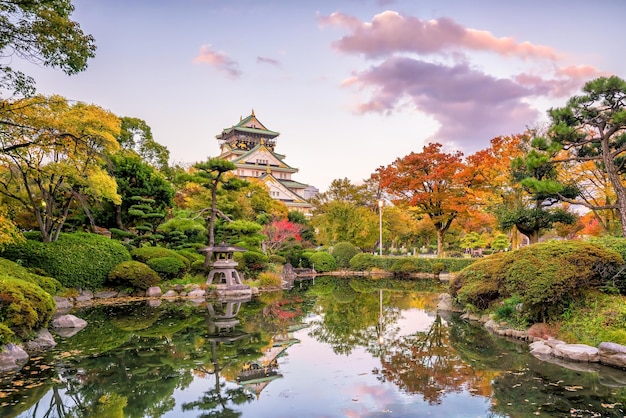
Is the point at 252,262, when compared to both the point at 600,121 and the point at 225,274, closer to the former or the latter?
the point at 225,274

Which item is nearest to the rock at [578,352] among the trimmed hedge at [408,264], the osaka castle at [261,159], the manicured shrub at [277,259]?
the trimmed hedge at [408,264]

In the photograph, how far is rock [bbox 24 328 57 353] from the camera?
7.56m

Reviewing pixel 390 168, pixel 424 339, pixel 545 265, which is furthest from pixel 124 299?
pixel 390 168

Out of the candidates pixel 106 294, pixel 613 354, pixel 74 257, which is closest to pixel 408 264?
pixel 106 294

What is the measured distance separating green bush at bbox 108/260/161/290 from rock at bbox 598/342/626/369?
13.4 meters

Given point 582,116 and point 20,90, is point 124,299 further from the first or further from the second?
point 582,116

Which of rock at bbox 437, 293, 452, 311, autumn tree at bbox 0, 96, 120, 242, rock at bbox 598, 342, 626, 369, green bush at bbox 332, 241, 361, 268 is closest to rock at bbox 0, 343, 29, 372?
autumn tree at bbox 0, 96, 120, 242

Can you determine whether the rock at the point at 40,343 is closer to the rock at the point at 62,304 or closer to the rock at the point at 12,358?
the rock at the point at 12,358

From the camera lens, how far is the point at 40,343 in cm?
774

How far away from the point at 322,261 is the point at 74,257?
17.1 meters

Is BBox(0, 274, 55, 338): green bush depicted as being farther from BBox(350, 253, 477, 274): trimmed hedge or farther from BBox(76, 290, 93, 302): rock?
BBox(350, 253, 477, 274): trimmed hedge

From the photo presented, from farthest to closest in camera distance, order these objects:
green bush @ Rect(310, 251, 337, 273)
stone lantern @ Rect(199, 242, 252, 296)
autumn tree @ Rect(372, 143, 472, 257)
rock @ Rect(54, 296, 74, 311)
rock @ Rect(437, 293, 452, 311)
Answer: green bush @ Rect(310, 251, 337, 273), autumn tree @ Rect(372, 143, 472, 257), stone lantern @ Rect(199, 242, 252, 296), rock @ Rect(437, 293, 452, 311), rock @ Rect(54, 296, 74, 311)

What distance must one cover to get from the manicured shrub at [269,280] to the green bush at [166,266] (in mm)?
3689

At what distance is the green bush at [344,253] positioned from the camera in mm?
28812
